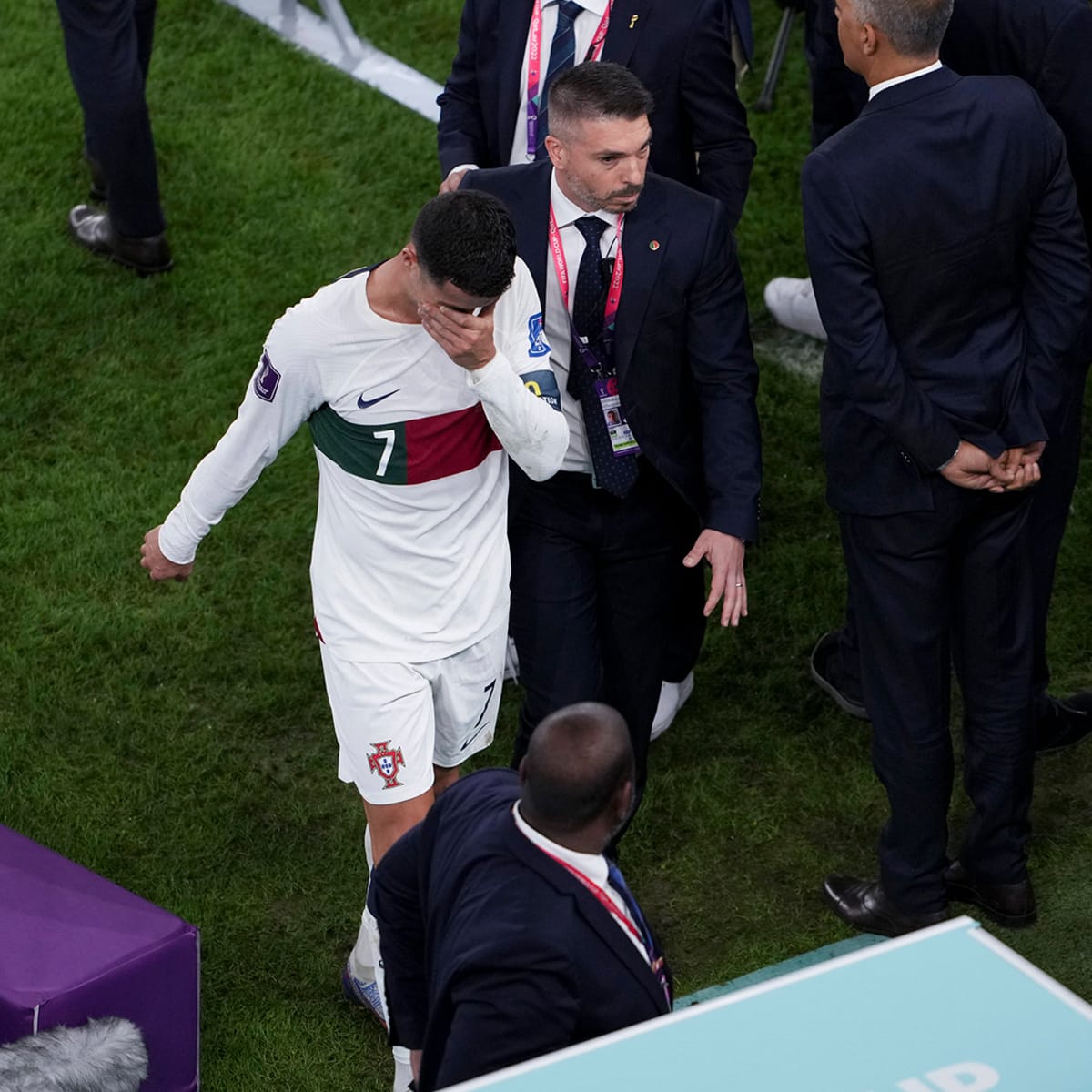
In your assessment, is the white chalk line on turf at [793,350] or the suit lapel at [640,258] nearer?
the suit lapel at [640,258]

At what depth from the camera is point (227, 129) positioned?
7.86 meters

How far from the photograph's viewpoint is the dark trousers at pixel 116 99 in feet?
21.6

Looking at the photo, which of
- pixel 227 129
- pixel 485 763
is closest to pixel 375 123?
pixel 227 129

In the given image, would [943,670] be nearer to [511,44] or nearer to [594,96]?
[594,96]

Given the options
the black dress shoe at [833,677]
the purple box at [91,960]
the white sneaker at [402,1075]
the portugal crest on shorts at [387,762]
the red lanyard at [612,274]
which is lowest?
the black dress shoe at [833,677]

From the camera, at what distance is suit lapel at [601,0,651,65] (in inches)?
194

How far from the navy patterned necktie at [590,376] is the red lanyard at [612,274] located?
2cm

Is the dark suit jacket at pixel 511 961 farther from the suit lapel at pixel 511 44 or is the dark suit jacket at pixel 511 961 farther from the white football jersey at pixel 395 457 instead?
the suit lapel at pixel 511 44

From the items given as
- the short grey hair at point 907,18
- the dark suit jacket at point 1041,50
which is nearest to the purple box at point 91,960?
the short grey hair at point 907,18

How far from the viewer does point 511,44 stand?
5020 mm

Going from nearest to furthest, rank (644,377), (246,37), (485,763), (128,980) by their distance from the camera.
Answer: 1. (128,980)
2. (644,377)
3. (485,763)
4. (246,37)

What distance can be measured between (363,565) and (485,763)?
1.36 meters

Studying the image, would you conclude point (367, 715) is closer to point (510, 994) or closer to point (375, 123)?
point (510, 994)

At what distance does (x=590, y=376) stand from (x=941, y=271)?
33.8 inches
